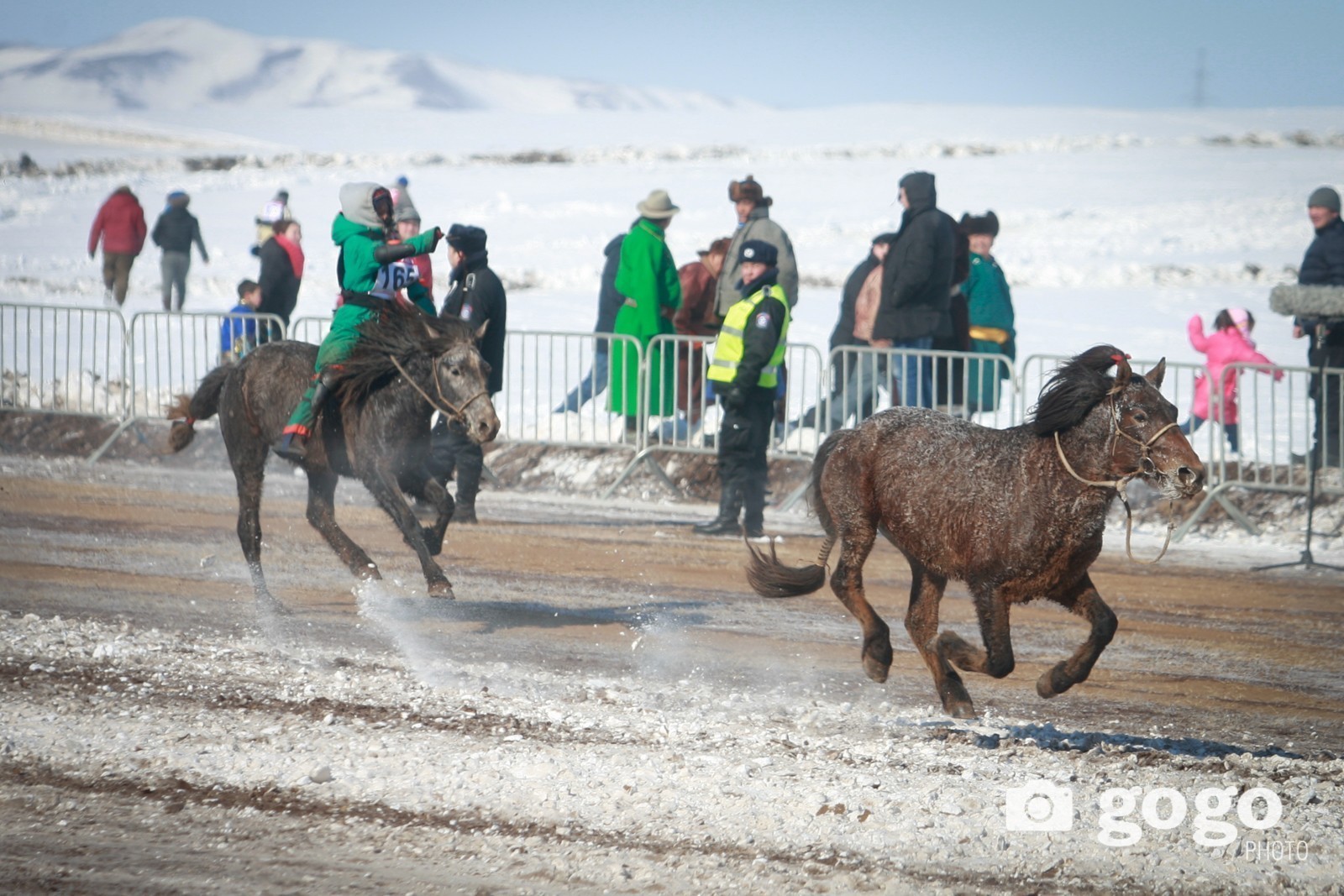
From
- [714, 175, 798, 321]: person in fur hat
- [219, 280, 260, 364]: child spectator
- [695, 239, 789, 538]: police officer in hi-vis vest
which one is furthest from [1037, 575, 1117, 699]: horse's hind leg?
[219, 280, 260, 364]: child spectator

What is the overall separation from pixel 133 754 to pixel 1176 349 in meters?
19.4

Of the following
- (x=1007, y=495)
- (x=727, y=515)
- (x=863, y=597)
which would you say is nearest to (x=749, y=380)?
(x=727, y=515)

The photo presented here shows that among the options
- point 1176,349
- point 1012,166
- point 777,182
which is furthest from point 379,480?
point 1012,166

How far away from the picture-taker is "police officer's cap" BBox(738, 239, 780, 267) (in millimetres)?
11812

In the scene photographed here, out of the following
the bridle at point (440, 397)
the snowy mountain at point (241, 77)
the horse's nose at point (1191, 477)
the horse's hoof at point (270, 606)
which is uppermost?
the snowy mountain at point (241, 77)

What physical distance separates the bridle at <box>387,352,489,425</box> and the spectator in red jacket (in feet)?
56.0

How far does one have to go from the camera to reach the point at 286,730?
6516mm

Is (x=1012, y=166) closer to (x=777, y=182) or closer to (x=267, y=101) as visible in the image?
(x=777, y=182)

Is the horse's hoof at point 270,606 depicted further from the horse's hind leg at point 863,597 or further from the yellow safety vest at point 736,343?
the yellow safety vest at point 736,343

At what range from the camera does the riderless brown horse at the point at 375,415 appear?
29.1 ft

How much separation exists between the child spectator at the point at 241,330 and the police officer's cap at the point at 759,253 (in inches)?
232

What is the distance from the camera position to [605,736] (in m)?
6.54

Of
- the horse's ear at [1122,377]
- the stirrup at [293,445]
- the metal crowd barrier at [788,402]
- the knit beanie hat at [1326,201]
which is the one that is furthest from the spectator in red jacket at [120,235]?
the horse's ear at [1122,377]

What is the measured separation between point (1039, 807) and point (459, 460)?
7.65 metres
